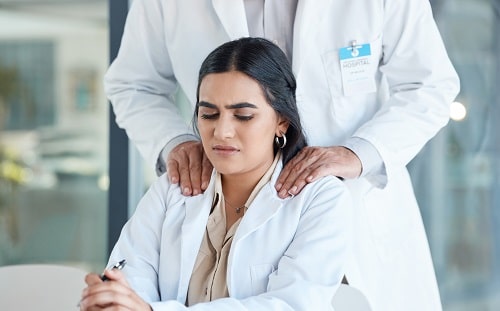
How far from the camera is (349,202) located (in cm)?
179

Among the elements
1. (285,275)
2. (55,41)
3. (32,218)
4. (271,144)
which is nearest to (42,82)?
(55,41)

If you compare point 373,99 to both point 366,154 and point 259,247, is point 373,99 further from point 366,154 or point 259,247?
point 259,247

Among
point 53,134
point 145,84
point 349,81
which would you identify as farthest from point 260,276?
point 53,134

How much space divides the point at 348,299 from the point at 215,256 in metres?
0.31

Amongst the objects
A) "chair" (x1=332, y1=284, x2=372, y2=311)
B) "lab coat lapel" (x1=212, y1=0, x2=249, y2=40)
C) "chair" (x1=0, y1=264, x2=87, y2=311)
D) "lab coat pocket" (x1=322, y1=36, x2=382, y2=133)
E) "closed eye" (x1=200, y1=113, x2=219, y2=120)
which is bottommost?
"chair" (x1=0, y1=264, x2=87, y2=311)

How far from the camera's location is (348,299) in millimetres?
1735

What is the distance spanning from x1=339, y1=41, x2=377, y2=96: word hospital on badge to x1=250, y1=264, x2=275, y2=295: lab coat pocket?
0.56 metres

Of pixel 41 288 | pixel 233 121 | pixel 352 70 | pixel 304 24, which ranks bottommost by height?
pixel 41 288

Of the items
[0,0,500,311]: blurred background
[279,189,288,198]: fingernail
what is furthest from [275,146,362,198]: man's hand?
[0,0,500,311]: blurred background

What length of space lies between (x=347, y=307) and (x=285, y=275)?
18cm

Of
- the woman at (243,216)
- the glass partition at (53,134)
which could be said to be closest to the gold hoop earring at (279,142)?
the woman at (243,216)

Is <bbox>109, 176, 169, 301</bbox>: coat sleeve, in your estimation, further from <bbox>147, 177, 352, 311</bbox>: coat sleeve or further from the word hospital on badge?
the word hospital on badge

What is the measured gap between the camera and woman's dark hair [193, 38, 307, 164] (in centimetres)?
182

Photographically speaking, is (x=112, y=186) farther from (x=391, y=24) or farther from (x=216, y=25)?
(x=391, y=24)
